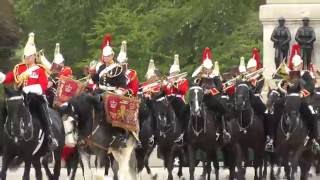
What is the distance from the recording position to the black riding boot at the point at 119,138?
819 inches

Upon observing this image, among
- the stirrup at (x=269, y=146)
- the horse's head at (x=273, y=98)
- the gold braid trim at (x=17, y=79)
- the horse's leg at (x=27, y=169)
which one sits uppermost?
the gold braid trim at (x=17, y=79)

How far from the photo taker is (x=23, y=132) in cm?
1958

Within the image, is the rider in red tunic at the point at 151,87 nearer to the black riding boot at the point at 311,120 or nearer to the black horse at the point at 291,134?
the black horse at the point at 291,134

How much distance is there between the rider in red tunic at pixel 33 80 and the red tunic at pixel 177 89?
5.35 meters

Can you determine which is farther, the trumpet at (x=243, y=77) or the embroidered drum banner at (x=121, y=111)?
the trumpet at (x=243, y=77)

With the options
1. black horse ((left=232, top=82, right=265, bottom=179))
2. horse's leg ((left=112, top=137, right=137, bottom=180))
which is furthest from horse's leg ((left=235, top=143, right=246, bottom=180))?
horse's leg ((left=112, top=137, right=137, bottom=180))

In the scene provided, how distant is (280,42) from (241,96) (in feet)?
28.3

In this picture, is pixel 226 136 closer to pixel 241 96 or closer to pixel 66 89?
pixel 241 96

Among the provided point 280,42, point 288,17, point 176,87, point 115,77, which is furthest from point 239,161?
point 288,17

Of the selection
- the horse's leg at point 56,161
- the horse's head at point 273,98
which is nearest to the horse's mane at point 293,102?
the horse's head at point 273,98

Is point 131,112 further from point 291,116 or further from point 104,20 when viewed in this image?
point 104,20

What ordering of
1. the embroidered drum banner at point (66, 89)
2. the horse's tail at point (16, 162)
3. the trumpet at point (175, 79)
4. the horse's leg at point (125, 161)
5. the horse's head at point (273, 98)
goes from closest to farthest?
the horse's tail at point (16, 162)
the horse's leg at point (125, 161)
the embroidered drum banner at point (66, 89)
the horse's head at point (273, 98)
the trumpet at point (175, 79)

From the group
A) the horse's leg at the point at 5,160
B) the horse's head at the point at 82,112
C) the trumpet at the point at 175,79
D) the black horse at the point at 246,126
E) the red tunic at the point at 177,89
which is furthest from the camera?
the trumpet at the point at 175,79

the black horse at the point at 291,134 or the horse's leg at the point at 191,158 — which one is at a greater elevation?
the black horse at the point at 291,134
